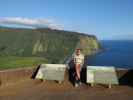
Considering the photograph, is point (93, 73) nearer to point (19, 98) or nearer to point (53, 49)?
point (19, 98)

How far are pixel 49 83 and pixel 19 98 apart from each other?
173 cm

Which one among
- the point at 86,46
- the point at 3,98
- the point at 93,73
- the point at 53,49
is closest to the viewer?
the point at 3,98

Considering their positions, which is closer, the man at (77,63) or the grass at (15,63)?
the man at (77,63)

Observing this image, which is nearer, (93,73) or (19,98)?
(19,98)

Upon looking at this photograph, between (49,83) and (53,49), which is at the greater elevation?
(49,83)

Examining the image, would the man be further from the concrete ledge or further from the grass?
the grass

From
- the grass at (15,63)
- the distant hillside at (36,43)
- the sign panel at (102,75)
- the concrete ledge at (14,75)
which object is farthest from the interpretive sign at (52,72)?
the distant hillside at (36,43)

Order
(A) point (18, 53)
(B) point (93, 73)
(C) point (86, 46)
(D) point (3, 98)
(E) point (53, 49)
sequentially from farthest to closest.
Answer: (C) point (86, 46)
(E) point (53, 49)
(A) point (18, 53)
(B) point (93, 73)
(D) point (3, 98)

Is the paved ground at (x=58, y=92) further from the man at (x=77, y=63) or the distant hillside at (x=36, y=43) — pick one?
the distant hillside at (x=36, y=43)

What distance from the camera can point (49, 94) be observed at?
7.31m

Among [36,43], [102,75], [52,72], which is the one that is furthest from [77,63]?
[36,43]

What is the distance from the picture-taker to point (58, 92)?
7.55m

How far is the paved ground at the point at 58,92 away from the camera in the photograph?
696cm

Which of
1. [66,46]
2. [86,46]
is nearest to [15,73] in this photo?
[66,46]
